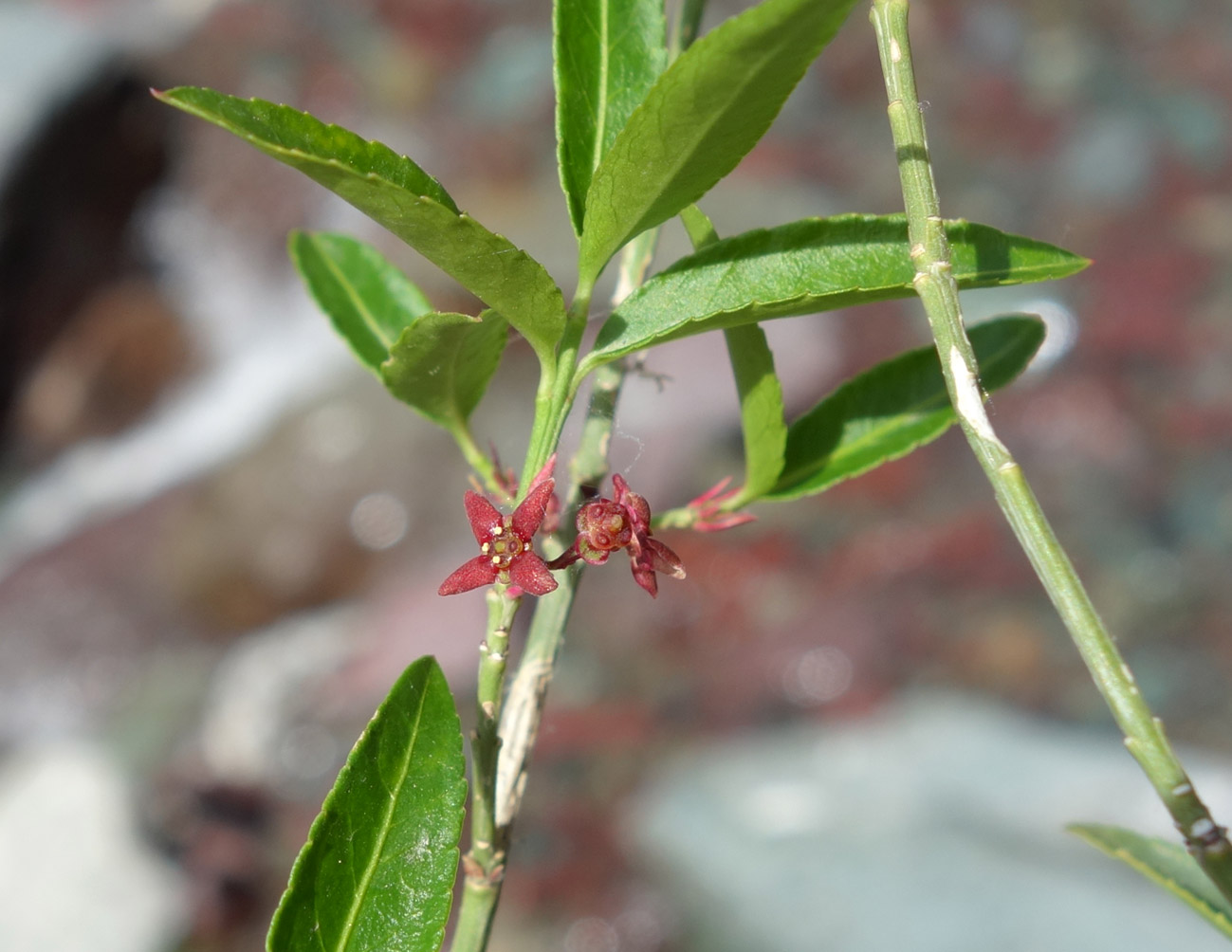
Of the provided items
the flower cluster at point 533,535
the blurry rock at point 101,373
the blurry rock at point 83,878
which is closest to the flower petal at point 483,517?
the flower cluster at point 533,535

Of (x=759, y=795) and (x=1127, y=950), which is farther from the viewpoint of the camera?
(x=759, y=795)

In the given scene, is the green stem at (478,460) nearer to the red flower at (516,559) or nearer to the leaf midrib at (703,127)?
the red flower at (516,559)

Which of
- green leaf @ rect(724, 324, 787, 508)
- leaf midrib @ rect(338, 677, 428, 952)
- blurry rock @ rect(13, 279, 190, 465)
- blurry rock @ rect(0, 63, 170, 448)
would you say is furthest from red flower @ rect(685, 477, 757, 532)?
blurry rock @ rect(0, 63, 170, 448)

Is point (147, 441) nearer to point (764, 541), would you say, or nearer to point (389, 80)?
point (389, 80)

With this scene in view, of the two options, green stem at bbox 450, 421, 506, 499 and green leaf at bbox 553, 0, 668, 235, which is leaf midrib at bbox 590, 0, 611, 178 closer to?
green leaf at bbox 553, 0, 668, 235

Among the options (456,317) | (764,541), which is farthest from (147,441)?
(456,317)

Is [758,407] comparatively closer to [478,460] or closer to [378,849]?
[478,460]

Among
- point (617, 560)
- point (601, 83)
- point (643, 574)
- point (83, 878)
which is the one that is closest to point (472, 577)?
point (643, 574)
